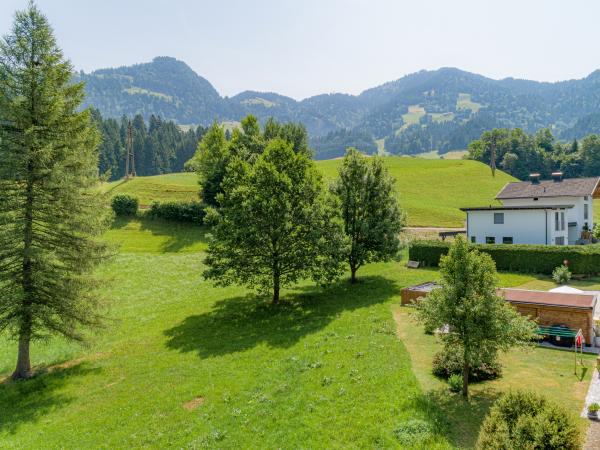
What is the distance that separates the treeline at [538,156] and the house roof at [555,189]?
3501 inches

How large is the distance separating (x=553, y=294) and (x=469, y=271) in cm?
1180

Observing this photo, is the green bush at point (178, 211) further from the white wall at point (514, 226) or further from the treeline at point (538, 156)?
the treeline at point (538, 156)

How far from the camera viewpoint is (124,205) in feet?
193

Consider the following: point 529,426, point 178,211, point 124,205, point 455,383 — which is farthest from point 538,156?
point 529,426

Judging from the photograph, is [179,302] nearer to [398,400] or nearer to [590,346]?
[398,400]

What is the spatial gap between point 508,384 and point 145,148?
6230 inches

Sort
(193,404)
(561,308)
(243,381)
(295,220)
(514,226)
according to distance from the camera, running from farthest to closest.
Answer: (514,226), (295,220), (561,308), (243,381), (193,404)

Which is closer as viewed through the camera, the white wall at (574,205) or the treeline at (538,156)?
the white wall at (574,205)

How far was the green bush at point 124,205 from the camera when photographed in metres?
58.7

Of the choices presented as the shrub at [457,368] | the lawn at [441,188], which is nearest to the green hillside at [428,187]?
the lawn at [441,188]

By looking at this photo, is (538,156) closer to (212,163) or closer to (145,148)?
(212,163)

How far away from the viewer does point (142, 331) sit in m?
28.4

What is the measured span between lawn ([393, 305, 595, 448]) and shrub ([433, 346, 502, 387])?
1.25ft

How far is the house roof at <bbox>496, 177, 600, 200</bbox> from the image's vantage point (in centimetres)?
5453
